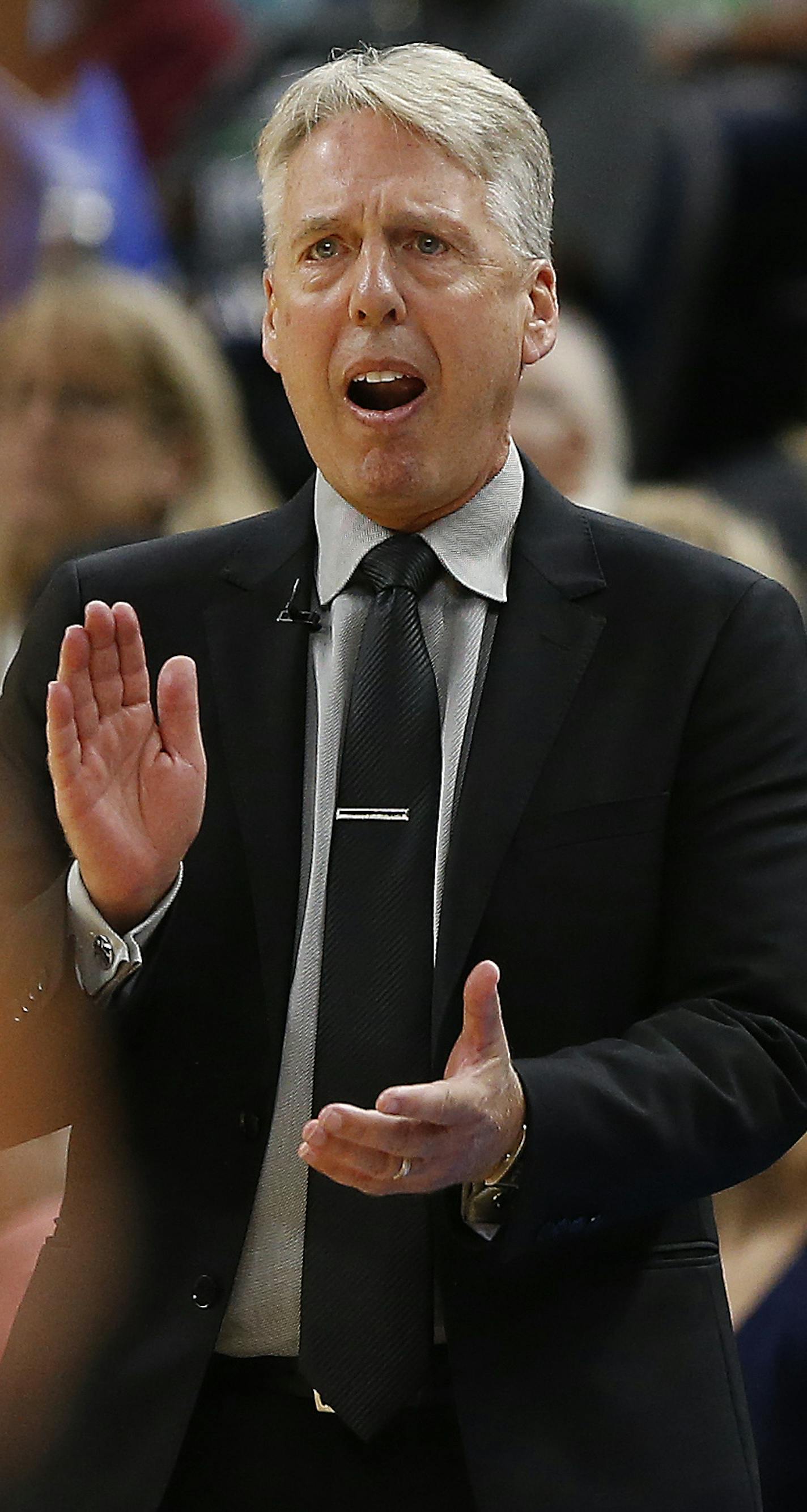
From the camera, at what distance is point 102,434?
412cm

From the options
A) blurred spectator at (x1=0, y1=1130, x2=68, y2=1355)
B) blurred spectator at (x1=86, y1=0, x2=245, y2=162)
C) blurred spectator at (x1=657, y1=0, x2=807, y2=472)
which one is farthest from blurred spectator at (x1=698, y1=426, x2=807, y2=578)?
blurred spectator at (x1=0, y1=1130, x2=68, y2=1355)

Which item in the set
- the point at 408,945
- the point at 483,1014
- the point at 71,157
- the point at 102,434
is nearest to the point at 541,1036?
the point at 408,945

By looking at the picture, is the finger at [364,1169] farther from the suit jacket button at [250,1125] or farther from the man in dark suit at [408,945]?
the suit jacket button at [250,1125]

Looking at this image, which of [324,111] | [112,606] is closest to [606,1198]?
[112,606]

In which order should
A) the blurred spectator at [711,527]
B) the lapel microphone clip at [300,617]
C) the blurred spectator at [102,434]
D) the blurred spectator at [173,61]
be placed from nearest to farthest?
1. the lapel microphone clip at [300,617]
2. the blurred spectator at [711,527]
3. the blurred spectator at [102,434]
4. the blurred spectator at [173,61]

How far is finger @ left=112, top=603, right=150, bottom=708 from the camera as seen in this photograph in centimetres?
198

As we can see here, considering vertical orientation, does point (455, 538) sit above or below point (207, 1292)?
above

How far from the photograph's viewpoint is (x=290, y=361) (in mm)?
2145

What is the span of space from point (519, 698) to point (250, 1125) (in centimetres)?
45

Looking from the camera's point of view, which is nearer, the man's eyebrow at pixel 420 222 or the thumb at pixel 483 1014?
the thumb at pixel 483 1014

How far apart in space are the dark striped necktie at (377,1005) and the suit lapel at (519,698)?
0.12ft

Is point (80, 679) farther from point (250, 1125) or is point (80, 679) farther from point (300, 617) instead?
point (250, 1125)

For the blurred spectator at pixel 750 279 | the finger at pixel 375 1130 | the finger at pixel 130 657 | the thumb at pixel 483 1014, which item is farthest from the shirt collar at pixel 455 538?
the blurred spectator at pixel 750 279

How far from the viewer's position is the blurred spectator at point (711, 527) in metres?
3.95
